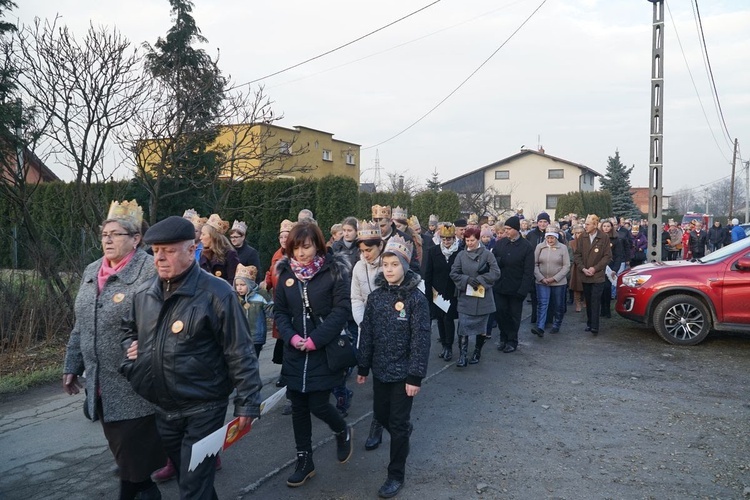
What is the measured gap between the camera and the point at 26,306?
791 centimetres

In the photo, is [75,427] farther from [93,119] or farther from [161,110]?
[161,110]

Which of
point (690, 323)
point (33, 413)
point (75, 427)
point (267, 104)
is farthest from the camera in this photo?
point (267, 104)

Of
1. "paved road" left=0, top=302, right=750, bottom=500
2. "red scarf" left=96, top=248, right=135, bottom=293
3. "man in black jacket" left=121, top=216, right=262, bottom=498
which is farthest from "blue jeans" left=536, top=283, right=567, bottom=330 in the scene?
"red scarf" left=96, top=248, right=135, bottom=293

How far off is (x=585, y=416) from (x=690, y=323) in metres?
4.27

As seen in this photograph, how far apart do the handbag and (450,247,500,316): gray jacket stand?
138 inches

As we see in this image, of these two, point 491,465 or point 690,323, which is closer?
point 491,465

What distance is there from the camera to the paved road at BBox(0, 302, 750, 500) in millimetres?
4133

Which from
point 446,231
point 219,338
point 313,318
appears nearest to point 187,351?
point 219,338

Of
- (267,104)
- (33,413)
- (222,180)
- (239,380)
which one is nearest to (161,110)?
(267,104)

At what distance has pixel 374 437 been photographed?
4.88m

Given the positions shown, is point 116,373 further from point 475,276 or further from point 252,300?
point 475,276

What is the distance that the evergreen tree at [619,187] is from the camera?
44.8m

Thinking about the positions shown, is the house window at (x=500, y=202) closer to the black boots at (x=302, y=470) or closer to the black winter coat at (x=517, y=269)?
the black winter coat at (x=517, y=269)

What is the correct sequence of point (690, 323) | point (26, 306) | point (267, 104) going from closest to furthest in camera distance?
1. point (26, 306)
2. point (690, 323)
3. point (267, 104)
